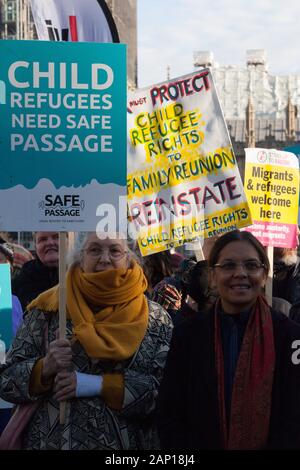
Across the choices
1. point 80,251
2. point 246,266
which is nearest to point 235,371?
point 246,266

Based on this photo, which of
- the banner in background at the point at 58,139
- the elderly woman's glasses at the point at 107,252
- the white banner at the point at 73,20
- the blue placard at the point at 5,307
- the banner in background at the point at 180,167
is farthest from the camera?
the banner in background at the point at 180,167

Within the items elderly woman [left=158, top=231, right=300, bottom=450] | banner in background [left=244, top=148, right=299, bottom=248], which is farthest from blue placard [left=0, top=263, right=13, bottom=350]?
banner in background [left=244, top=148, right=299, bottom=248]

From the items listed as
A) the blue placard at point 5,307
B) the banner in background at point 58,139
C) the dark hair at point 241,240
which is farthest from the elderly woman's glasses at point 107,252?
the blue placard at point 5,307

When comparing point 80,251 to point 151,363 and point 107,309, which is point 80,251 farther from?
point 151,363

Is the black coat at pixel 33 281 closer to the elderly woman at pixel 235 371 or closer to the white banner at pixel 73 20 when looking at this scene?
the white banner at pixel 73 20

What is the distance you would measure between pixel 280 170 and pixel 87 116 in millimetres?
2143

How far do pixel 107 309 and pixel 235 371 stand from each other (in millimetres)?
716

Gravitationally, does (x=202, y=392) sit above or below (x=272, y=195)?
below

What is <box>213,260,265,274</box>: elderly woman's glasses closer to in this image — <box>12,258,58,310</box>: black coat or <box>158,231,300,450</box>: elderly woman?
<box>158,231,300,450</box>: elderly woman

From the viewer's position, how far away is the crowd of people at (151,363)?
3131 mm

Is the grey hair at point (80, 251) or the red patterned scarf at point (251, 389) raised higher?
the grey hair at point (80, 251)

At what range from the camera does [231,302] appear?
10.7ft

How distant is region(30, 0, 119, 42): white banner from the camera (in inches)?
195

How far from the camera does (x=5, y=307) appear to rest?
4637mm
